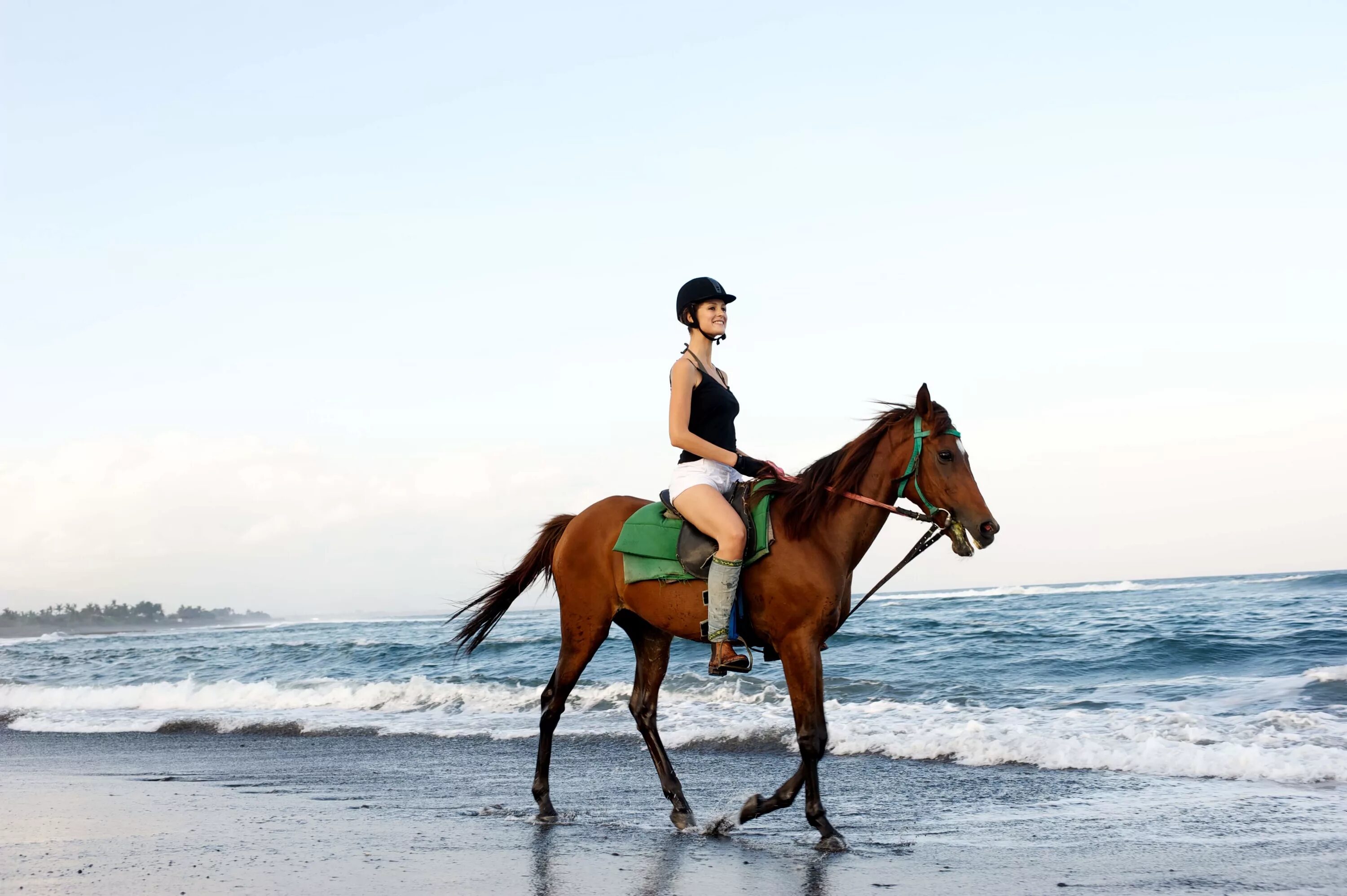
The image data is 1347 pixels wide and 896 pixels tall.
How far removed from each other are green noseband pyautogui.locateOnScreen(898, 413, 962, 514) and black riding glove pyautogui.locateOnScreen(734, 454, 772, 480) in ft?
2.55

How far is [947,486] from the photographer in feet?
15.1

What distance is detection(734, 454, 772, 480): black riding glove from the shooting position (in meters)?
5.27

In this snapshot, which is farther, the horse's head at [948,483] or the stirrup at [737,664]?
the stirrup at [737,664]

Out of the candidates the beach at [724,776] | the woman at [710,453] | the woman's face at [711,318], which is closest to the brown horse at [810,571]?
the woman at [710,453]

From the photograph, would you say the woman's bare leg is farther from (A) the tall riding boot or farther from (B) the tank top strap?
(B) the tank top strap

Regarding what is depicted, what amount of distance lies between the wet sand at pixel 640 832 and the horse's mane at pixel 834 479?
150cm

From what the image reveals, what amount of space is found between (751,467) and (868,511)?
0.70m

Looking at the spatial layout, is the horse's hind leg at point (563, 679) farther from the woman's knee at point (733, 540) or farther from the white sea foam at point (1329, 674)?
the white sea foam at point (1329, 674)

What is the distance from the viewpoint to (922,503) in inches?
188

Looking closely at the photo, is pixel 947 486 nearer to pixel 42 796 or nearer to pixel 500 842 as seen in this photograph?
pixel 500 842

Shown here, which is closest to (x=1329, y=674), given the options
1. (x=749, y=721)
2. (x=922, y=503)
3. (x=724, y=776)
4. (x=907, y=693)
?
(x=907, y=693)

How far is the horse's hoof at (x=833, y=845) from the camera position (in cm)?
454

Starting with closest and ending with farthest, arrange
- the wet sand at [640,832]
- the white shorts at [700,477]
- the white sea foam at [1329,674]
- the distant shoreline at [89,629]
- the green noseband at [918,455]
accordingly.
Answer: the wet sand at [640,832] < the green noseband at [918,455] < the white shorts at [700,477] < the white sea foam at [1329,674] < the distant shoreline at [89,629]

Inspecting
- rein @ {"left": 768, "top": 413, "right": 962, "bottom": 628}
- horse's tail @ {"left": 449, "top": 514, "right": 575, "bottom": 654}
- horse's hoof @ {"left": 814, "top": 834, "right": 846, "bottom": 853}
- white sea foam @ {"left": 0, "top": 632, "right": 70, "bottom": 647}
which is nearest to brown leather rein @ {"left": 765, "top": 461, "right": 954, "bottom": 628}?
rein @ {"left": 768, "top": 413, "right": 962, "bottom": 628}
